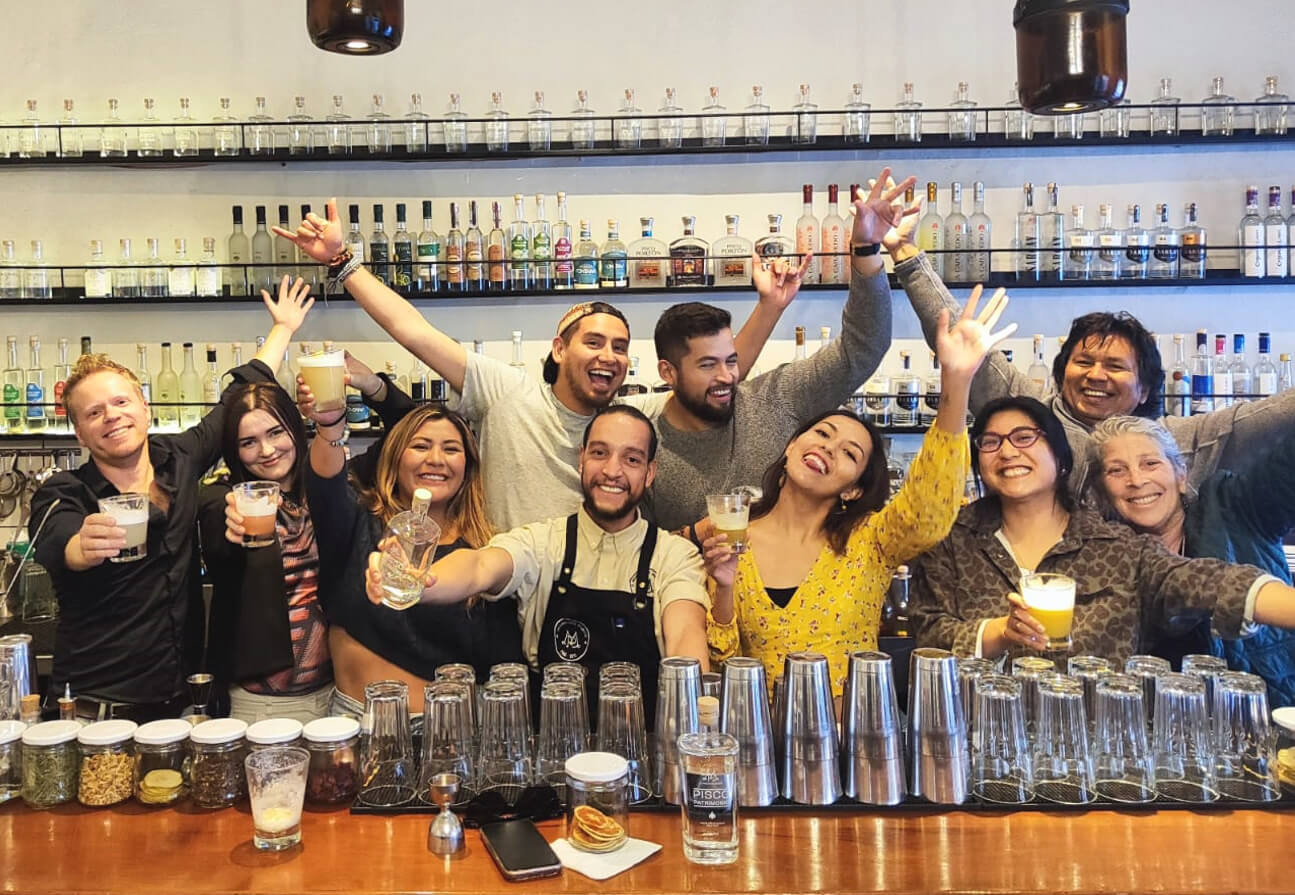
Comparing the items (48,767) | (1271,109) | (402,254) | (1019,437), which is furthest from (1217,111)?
A: (48,767)

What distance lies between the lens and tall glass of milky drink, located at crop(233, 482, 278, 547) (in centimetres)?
218

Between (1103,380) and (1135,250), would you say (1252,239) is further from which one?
(1103,380)

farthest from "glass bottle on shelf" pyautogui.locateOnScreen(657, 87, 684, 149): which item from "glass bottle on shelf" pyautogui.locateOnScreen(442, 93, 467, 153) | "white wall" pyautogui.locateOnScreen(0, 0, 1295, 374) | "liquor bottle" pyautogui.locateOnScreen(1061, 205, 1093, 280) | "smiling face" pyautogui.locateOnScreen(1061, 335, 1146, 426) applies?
"smiling face" pyautogui.locateOnScreen(1061, 335, 1146, 426)

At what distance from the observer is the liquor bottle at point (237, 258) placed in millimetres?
4371

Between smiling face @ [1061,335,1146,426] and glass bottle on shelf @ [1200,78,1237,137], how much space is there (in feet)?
6.58

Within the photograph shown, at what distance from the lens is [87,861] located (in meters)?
1.60

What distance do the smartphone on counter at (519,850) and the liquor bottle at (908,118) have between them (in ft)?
10.9

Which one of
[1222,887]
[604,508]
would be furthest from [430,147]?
[1222,887]

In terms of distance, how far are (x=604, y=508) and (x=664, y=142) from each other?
96.9 inches

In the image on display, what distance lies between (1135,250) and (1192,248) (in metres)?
0.20

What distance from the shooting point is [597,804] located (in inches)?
64.5

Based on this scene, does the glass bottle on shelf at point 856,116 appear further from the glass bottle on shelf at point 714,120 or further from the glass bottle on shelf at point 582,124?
the glass bottle on shelf at point 582,124

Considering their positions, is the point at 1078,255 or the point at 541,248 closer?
the point at 1078,255

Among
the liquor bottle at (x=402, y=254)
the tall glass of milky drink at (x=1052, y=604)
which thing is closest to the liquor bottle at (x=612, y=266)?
the liquor bottle at (x=402, y=254)
